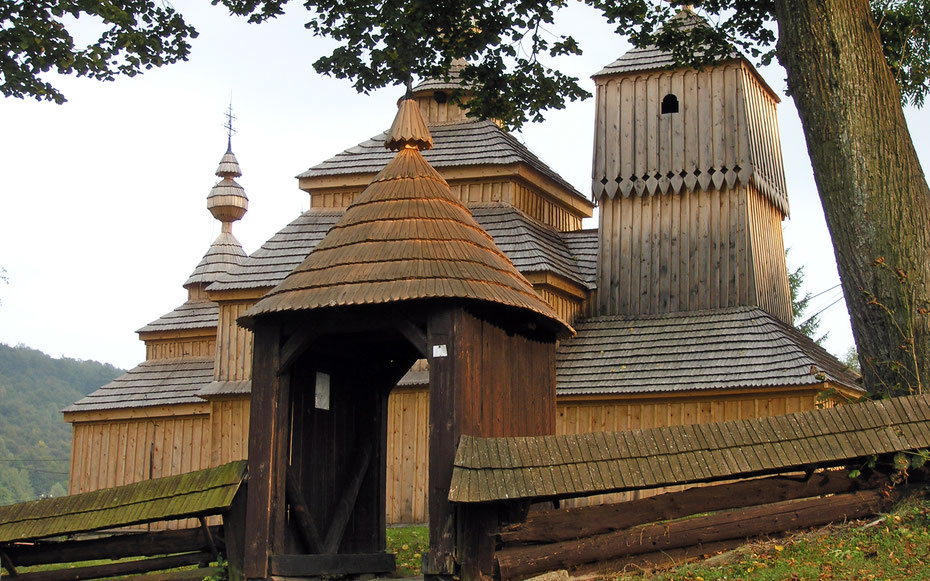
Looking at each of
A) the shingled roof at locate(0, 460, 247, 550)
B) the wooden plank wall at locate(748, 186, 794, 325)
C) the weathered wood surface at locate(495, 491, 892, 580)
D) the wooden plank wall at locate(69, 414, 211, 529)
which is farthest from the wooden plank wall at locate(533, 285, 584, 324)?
the weathered wood surface at locate(495, 491, 892, 580)

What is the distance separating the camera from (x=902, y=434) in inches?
389

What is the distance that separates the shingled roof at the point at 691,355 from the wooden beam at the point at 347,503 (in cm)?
728

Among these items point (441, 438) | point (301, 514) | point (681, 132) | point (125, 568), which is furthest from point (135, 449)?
point (441, 438)

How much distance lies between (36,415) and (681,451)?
8517 centimetres

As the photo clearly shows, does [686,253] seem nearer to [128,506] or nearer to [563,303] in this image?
[563,303]

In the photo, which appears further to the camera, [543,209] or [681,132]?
[543,209]

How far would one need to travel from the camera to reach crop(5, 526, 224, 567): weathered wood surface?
11.4m

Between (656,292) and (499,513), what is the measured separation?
11692mm

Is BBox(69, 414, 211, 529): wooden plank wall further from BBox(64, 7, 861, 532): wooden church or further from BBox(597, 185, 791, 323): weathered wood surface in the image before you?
BBox(597, 185, 791, 323): weathered wood surface

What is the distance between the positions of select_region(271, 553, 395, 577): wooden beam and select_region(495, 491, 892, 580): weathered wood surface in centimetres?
190

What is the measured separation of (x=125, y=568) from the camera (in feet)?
37.7

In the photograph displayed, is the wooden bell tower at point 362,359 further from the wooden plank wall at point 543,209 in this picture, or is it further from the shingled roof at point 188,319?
the shingled roof at point 188,319

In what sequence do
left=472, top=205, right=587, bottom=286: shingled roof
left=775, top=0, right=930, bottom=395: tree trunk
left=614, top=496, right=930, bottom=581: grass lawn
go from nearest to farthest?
left=614, top=496, right=930, bottom=581: grass lawn, left=775, top=0, right=930, bottom=395: tree trunk, left=472, top=205, right=587, bottom=286: shingled roof

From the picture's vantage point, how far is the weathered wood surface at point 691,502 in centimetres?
1006
